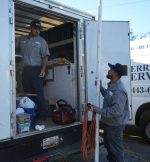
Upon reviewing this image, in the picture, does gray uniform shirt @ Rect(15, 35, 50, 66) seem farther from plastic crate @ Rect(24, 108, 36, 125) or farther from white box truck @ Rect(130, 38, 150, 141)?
white box truck @ Rect(130, 38, 150, 141)

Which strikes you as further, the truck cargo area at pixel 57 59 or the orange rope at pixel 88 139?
the truck cargo area at pixel 57 59

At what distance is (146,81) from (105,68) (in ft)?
6.86

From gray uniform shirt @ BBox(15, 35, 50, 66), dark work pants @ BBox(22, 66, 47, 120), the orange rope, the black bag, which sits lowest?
the orange rope

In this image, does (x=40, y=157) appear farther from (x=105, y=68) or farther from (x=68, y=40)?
(x=68, y=40)

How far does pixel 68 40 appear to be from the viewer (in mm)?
6211

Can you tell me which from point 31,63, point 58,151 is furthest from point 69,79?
point 58,151

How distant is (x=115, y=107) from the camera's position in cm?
443

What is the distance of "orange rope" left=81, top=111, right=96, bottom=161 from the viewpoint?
489cm

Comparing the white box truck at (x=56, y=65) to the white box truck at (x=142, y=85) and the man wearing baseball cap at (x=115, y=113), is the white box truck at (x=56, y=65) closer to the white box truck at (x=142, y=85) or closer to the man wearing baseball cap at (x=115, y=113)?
the man wearing baseball cap at (x=115, y=113)

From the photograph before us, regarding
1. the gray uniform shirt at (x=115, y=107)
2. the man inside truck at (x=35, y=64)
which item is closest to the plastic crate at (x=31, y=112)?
the man inside truck at (x=35, y=64)

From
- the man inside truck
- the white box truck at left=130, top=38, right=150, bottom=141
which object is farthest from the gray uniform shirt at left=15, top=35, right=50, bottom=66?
the white box truck at left=130, top=38, right=150, bottom=141

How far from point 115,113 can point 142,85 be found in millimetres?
3068

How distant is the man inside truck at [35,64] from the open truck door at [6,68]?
112cm

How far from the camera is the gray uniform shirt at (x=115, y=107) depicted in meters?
4.44
